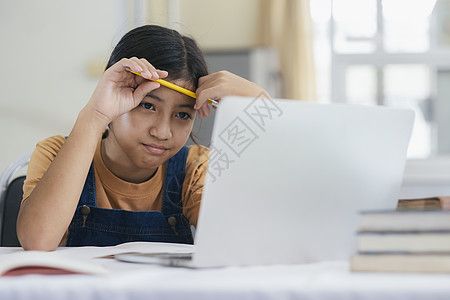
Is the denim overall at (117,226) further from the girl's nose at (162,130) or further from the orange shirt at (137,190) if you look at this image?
the girl's nose at (162,130)

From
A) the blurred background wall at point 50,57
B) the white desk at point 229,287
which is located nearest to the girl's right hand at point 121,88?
the white desk at point 229,287

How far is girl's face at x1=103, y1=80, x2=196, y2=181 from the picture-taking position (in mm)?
1042

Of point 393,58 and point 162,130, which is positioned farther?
point 393,58

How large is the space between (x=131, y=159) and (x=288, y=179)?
71cm

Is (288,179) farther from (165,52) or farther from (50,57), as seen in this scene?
(50,57)

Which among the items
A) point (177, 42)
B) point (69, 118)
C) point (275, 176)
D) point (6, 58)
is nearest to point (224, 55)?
point (69, 118)

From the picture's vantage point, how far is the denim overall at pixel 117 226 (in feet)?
3.53

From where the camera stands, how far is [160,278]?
0.49 metres

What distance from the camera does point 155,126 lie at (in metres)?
1.06

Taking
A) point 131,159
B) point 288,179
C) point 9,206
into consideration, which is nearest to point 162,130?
point 131,159

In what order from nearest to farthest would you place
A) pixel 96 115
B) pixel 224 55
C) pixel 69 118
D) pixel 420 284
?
1. pixel 420 284
2. pixel 96 115
3. pixel 69 118
4. pixel 224 55

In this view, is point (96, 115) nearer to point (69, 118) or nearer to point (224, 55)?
point (69, 118)

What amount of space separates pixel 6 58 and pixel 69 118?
49 cm

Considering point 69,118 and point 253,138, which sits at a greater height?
point 69,118
